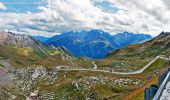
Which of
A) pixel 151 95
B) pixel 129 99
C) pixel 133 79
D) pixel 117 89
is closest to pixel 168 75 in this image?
pixel 151 95

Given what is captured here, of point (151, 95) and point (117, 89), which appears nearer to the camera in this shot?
point (151, 95)

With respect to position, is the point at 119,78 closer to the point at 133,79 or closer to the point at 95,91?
the point at 133,79

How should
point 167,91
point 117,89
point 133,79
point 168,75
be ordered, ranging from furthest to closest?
point 133,79, point 117,89, point 168,75, point 167,91

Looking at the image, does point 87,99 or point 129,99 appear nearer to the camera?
point 129,99

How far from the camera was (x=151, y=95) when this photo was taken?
1719cm

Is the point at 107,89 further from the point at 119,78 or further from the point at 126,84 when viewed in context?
the point at 119,78

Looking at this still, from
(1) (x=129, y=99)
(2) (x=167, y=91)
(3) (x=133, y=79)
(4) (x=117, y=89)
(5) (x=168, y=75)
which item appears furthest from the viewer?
(3) (x=133, y=79)

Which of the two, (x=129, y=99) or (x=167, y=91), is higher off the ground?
(x=167, y=91)

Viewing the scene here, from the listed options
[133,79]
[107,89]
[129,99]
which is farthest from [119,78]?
[129,99]

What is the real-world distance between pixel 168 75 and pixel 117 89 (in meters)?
153

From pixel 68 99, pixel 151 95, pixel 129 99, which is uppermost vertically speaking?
pixel 151 95

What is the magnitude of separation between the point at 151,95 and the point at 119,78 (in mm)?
180197

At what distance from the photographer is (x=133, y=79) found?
189m

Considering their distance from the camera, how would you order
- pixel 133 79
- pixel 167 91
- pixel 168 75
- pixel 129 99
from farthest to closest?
pixel 133 79
pixel 129 99
pixel 168 75
pixel 167 91
